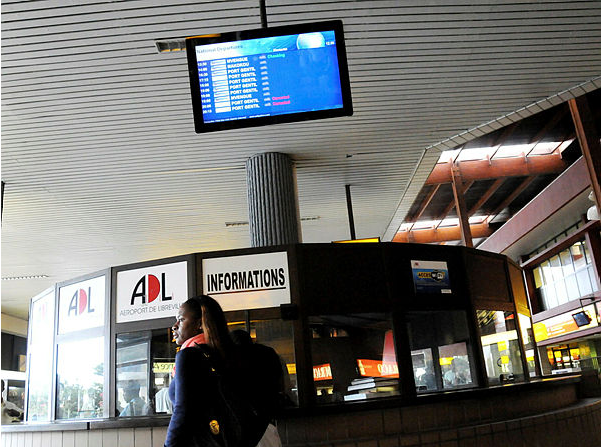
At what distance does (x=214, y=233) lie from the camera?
12180mm

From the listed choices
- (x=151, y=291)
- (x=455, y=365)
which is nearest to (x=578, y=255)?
(x=455, y=365)

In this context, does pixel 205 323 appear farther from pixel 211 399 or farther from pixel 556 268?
pixel 556 268

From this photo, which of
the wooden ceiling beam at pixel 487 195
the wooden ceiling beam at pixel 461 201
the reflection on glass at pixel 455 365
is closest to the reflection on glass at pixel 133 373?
the reflection on glass at pixel 455 365

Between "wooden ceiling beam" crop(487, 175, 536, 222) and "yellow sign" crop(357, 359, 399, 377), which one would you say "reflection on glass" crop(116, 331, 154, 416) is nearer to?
"yellow sign" crop(357, 359, 399, 377)

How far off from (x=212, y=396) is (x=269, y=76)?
Result: 2.69 metres

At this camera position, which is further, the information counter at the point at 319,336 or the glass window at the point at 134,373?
the glass window at the point at 134,373

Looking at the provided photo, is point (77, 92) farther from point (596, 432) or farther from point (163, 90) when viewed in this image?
point (596, 432)

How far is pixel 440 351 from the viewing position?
23.0 ft

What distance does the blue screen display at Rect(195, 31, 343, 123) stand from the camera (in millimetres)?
4148

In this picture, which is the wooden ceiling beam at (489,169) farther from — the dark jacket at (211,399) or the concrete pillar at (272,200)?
the dark jacket at (211,399)

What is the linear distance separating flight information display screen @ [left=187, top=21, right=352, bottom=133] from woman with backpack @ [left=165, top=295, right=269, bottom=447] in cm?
220

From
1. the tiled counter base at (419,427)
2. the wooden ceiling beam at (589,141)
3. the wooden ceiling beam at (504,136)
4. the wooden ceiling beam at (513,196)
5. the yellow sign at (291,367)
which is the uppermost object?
the wooden ceiling beam at (513,196)

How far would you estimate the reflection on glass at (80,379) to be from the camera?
7262mm

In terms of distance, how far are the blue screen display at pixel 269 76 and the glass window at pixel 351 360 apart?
10.2 feet
